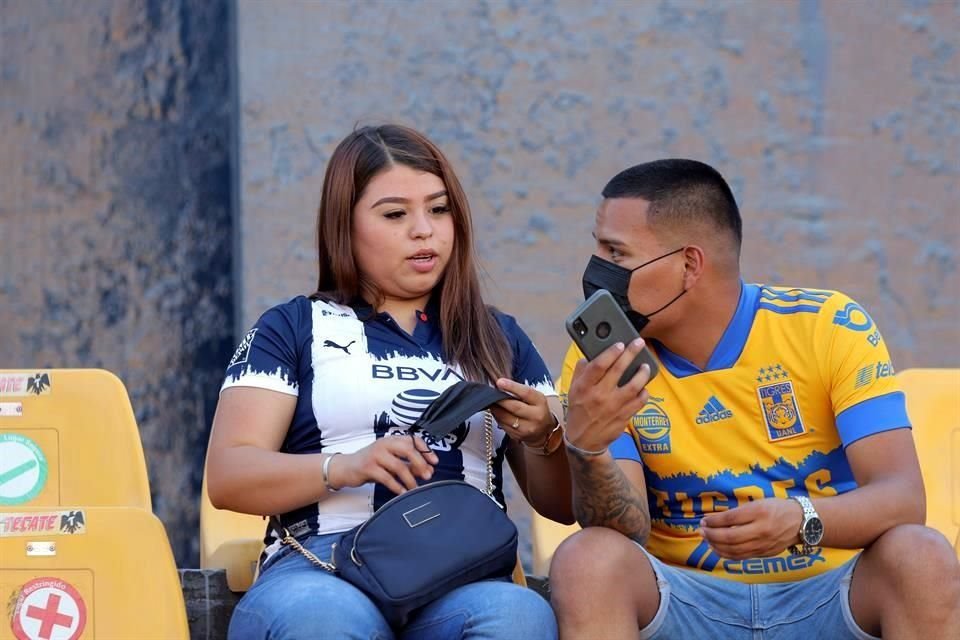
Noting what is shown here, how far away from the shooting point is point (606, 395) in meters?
2.87

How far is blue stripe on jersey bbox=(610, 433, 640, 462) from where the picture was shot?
10.4 ft

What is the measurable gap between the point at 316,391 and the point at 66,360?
2.02 m

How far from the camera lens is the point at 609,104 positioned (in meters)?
4.80

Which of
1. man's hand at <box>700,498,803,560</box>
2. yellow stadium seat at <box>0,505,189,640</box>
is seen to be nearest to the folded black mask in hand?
man's hand at <box>700,498,803,560</box>

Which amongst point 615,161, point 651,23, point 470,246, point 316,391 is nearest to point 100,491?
point 316,391

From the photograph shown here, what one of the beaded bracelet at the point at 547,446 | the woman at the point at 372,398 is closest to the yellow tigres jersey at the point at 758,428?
the beaded bracelet at the point at 547,446

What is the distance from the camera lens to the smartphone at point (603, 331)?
9.46 feet

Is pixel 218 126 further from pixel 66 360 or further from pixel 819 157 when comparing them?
pixel 819 157

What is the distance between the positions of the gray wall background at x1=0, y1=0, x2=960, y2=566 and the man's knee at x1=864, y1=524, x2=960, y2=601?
82.7 inches

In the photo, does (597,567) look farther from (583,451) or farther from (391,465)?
(391,465)

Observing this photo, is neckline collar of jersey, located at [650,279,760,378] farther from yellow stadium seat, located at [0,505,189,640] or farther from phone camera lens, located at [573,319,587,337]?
yellow stadium seat, located at [0,505,189,640]

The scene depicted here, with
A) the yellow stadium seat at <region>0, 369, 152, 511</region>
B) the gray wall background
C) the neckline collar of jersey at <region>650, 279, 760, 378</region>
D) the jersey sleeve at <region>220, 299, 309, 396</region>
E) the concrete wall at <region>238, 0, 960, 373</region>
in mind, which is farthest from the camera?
the gray wall background

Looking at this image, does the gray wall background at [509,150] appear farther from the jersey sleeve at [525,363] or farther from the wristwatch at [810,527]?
the wristwatch at [810,527]

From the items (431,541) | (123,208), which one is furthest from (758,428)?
(123,208)
